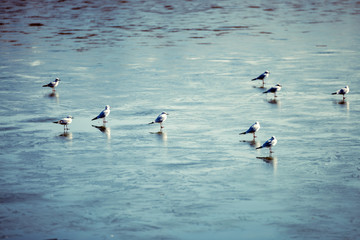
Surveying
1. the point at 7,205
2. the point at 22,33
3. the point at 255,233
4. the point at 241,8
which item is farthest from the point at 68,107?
the point at 241,8

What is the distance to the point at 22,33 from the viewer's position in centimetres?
4059

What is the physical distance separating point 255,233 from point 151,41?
2689cm

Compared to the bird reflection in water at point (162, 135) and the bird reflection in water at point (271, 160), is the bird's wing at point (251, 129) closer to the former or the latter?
the bird reflection in water at point (271, 160)

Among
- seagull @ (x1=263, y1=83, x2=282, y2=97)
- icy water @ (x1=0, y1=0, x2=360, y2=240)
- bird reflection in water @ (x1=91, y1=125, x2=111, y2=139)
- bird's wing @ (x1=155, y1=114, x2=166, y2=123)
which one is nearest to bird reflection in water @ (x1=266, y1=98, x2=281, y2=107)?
icy water @ (x1=0, y1=0, x2=360, y2=240)

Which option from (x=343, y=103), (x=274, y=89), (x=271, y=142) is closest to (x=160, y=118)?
(x=271, y=142)

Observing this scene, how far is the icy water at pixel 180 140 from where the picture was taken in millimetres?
10469

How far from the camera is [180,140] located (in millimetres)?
15727

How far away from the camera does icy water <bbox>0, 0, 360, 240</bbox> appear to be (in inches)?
412

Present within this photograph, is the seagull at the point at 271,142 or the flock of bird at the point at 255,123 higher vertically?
the flock of bird at the point at 255,123

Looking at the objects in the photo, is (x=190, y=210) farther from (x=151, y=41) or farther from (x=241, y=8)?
(x=241, y=8)

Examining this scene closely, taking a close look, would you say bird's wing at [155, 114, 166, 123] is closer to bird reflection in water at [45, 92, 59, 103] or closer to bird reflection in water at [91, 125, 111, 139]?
bird reflection in water at [91, 125, 111, 139]

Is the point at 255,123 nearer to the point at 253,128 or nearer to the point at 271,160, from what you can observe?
the point at 253,128

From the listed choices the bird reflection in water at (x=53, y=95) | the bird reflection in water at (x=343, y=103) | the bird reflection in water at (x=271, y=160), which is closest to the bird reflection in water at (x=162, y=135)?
the bird reflection in water at (x=271, y=160)

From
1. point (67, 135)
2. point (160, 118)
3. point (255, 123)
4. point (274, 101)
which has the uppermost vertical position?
point (274, 101)
